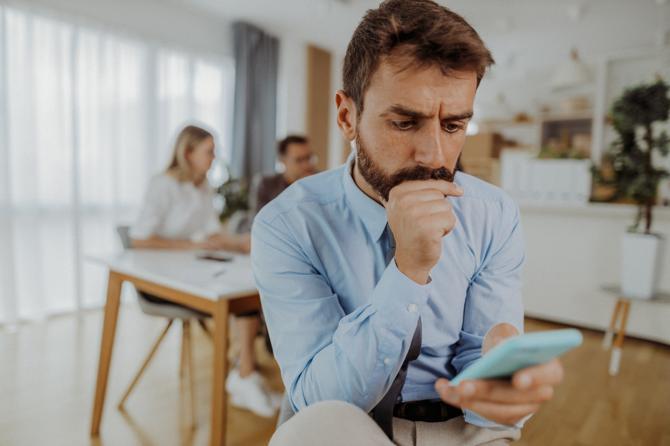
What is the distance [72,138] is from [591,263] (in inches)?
155

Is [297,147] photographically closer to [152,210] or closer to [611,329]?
[152,210]

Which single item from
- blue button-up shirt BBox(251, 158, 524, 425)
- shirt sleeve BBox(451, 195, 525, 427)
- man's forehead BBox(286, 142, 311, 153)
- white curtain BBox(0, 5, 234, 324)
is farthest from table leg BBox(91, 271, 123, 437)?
white curtain BBox(0, 5, 234, 324)

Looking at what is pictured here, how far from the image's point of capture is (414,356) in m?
0.82

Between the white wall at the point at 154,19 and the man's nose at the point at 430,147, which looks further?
the white wall at the point at 154,19

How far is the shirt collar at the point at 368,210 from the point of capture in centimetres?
88

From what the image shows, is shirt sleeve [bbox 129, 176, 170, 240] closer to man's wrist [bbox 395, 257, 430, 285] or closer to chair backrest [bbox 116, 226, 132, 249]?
chair backrest [bbox 116, 226, 132, 249]

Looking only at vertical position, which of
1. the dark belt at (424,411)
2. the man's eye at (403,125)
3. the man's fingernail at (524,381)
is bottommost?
the dark belt at (424,411)

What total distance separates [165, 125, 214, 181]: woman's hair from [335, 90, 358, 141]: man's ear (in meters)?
1.70

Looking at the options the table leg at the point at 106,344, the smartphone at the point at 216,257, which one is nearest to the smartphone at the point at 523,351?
the smartphone at the point at 216,257

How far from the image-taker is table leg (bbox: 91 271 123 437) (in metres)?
1.75

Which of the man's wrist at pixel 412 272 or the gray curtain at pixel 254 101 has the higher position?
the gray curtain at pixel 254 101

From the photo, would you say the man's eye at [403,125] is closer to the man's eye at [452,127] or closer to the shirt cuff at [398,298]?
the man's eye at [452,127]

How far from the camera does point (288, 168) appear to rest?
9.80ft

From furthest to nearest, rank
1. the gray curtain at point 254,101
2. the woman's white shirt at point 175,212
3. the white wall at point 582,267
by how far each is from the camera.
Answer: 1. the gray curtain at point 254,101
2. the white wall at point 582,267
3. the woman's white shirt at point 175,212
